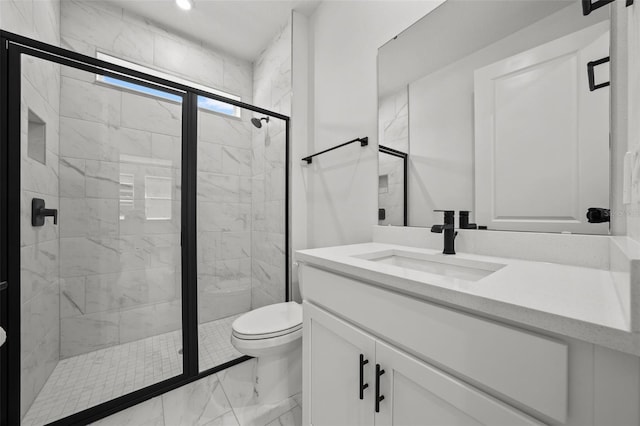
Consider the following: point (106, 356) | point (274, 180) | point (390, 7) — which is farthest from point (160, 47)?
point (106, 356)

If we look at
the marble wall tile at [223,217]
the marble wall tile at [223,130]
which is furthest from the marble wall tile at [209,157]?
the marble wall tile at [223,217]

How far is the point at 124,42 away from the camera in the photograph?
200cm

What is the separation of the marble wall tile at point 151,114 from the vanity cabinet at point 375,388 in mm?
1479

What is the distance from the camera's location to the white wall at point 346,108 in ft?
4.79

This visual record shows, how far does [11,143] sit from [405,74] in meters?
1.82

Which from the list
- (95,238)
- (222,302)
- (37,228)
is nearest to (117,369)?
(222,302)

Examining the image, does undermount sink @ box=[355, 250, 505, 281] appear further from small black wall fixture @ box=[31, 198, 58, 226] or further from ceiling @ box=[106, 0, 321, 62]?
ceiling @ box=[106, 0, 321, 62]

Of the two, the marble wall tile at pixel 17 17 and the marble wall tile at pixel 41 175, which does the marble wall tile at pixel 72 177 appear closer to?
the marble wall tile at pixel 41 175

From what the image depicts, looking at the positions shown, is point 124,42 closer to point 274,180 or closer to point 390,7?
point 274,180

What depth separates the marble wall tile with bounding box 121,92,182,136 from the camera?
1.66 meters

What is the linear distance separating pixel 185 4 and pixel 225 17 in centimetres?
29

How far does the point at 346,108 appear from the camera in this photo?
1.66 m

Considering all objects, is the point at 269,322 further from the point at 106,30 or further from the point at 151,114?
the point at 106,30

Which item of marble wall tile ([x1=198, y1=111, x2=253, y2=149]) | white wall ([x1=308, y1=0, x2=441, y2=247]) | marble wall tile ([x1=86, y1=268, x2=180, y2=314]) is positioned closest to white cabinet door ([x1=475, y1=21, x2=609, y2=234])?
white wall ([x1=308, y1=0, x2=441, y2=247])
